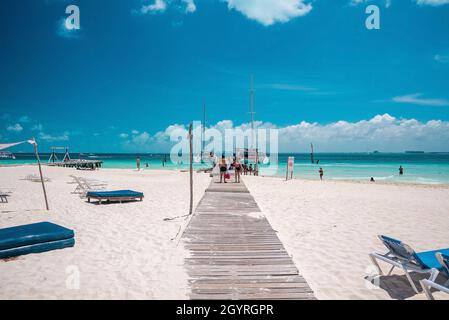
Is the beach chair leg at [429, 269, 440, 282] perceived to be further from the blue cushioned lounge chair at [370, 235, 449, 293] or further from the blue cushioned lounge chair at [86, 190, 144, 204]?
the blue cushioned lounge chair at [86, 190, 144, 204]

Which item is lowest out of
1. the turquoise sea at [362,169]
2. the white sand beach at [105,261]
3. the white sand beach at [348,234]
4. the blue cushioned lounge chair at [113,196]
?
the turquoise sea at [362,169]

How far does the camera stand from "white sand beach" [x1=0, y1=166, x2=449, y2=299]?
423 cm

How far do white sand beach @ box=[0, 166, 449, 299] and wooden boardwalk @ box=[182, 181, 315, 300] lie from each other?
0.24 m

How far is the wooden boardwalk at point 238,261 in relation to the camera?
403 centimetres

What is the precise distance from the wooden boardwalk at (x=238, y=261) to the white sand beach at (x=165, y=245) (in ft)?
0.78

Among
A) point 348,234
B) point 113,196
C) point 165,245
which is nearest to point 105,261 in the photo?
point 165,245

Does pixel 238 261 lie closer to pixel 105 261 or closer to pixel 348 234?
pixel 105 261

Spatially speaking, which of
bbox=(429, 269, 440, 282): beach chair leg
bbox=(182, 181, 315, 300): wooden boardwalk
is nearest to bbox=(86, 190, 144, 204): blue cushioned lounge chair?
bbox=(182, 181, 315, 300): wooden boardwalk

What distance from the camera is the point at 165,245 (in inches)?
243

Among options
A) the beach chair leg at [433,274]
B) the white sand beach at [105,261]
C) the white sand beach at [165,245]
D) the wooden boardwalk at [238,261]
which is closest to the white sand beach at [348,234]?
the white sand beach at [165,245]

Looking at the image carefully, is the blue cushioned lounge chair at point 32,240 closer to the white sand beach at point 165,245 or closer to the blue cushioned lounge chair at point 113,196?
the white sand beach at point 165,245
